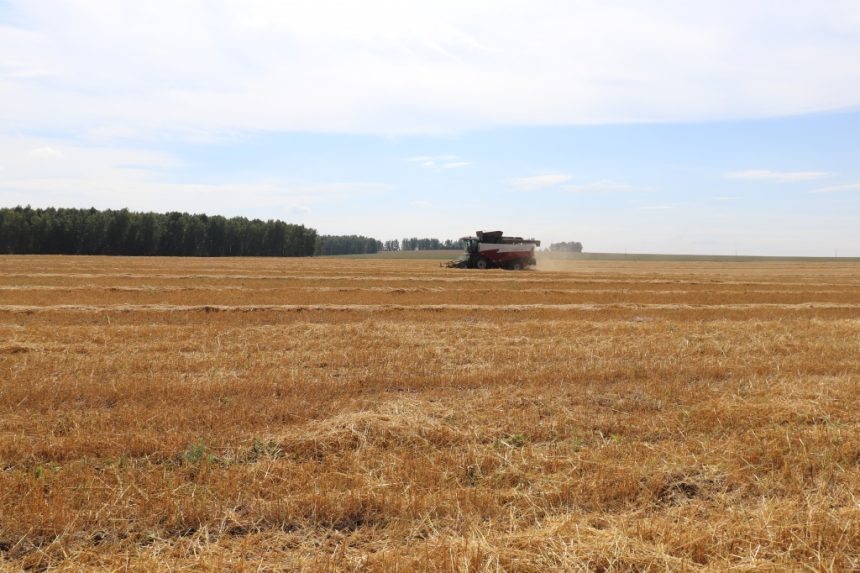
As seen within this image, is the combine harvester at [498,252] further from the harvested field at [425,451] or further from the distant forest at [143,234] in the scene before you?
the distant forest at [143,234]

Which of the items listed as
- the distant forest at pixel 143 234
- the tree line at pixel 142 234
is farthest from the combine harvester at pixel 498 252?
the tree line at pixel 142 234

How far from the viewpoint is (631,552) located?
4.61m

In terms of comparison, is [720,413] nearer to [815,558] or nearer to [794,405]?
[794,405]

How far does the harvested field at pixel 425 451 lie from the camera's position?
477cm

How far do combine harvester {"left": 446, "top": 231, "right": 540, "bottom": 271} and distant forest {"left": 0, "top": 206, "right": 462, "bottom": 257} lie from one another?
41.0 m

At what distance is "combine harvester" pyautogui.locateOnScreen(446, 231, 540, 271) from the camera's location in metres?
50.1

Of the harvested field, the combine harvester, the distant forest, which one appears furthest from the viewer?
the distant forest

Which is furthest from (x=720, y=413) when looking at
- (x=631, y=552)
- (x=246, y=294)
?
(x=246, y=294)

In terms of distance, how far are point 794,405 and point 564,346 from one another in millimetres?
5547

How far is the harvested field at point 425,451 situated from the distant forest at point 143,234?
7992 centimetres

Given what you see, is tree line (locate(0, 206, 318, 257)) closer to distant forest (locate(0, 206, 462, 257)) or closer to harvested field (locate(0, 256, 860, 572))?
distant forest (locate(0, 206, 462, 257))

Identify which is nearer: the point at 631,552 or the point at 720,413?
the point at 631,552

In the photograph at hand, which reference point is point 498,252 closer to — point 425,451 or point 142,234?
point 425,451

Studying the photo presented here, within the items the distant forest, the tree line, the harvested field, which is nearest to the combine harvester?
the harvested field
